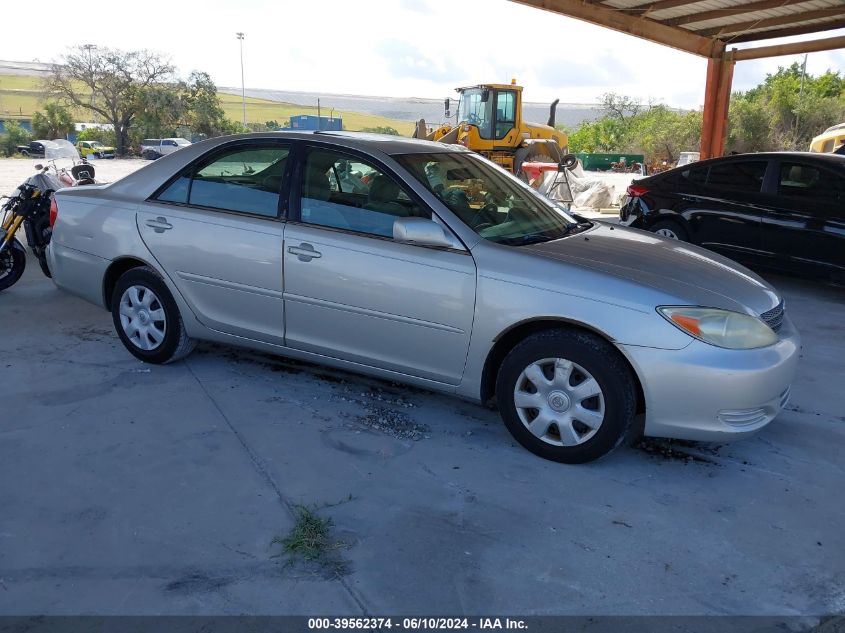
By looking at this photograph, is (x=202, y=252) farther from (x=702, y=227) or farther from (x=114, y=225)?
(x=702, y=227)

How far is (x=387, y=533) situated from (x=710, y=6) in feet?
35.2

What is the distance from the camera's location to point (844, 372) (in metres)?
4.96

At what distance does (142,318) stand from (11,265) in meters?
2.92

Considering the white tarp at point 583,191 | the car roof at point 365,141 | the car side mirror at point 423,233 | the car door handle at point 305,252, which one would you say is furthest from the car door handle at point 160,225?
the white tarp at point 583,191

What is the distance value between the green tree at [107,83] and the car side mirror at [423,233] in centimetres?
5558

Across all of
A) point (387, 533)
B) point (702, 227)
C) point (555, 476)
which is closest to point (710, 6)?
point (702, 227)

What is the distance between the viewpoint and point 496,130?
16.4 meters

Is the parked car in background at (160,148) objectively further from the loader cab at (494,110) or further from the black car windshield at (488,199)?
the black car windshield at (488,199)

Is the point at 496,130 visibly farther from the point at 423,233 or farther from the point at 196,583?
the point at 196,583

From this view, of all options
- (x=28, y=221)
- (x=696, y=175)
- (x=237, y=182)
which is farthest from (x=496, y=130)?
(x=237, y=182)

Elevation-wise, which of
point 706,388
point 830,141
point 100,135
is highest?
point 100,135

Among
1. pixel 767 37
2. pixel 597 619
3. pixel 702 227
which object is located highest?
pixel 767 37

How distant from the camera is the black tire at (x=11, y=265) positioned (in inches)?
262

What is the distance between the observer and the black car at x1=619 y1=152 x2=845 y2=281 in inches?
269
